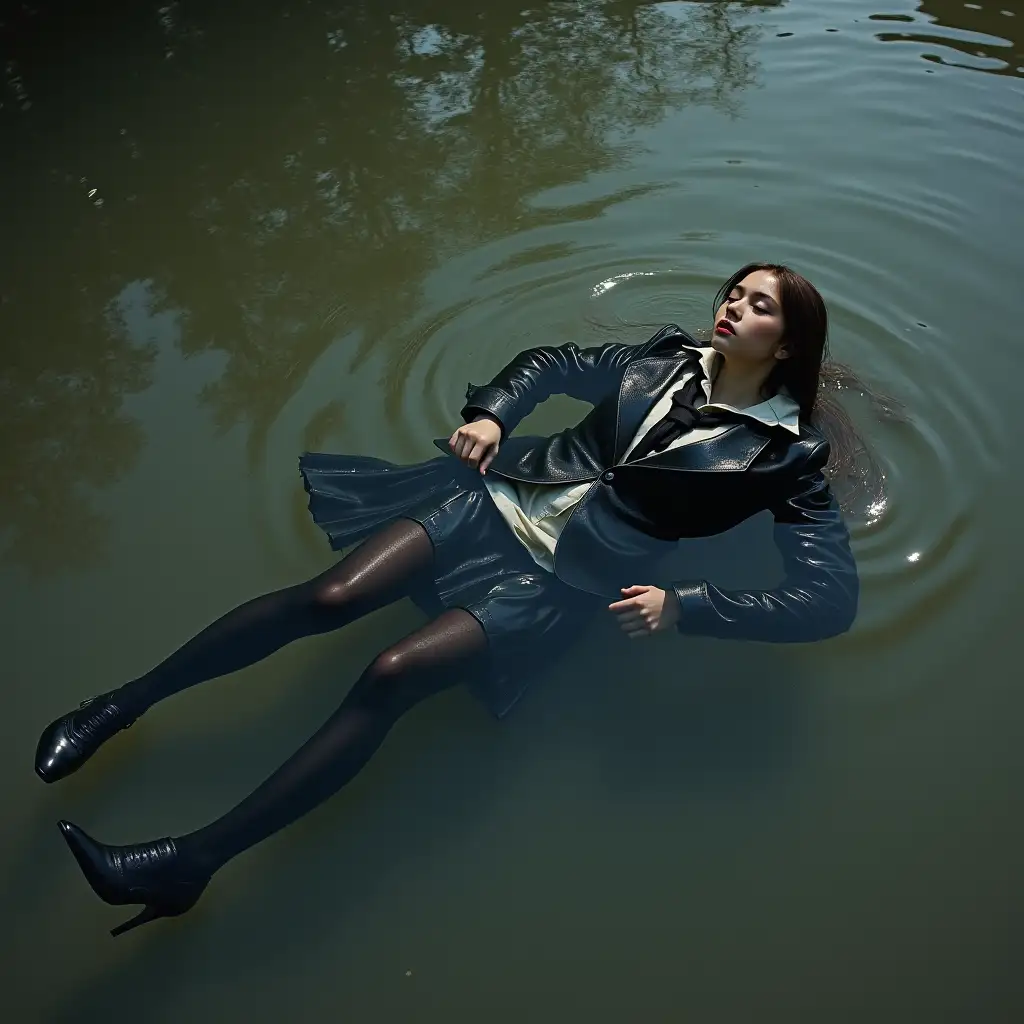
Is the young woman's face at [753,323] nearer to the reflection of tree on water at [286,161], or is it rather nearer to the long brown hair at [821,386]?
the long brown hair at [821,386]

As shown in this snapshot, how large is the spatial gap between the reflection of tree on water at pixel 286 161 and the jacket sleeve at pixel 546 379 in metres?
0.81

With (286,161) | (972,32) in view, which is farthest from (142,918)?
(972,32)

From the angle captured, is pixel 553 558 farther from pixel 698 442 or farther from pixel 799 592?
pixel 799 592

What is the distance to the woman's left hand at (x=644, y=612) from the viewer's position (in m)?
→ 2.28

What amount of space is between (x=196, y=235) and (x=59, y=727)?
8.30 feet

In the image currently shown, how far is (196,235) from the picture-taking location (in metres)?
4.23

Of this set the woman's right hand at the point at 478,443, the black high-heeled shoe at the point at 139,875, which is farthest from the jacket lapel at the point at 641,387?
the black high-heeled shoe at the point at 139,875

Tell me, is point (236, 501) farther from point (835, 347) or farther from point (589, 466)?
point (835, 347)

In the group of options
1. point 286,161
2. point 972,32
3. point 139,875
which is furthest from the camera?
point 972,32

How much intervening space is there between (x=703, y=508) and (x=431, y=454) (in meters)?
1.08

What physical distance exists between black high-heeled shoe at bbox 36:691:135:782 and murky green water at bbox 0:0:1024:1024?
142mm

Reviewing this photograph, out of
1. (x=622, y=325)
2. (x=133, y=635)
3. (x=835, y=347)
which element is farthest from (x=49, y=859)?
(x=835, y=347)

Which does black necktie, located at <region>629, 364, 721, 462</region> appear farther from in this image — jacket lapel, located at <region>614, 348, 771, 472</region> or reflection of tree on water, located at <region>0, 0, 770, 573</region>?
A: reflection of tree on water, located at <region>0, 0, 770, 573</region>

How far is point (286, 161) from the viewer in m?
4.61
